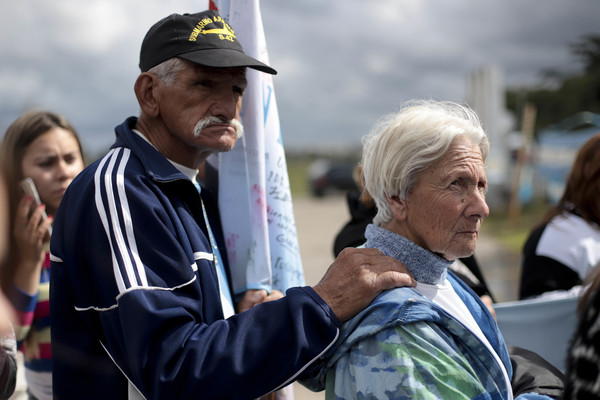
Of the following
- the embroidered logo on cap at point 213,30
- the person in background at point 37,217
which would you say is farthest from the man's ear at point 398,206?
the person in background at point 37,217

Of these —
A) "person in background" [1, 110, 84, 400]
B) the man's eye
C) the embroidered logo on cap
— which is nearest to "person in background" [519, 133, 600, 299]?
the man's eye

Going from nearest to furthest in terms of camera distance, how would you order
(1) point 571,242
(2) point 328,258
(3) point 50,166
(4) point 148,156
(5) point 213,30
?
(4) point 148,156, (5) point 213,30, (3) point 50,166, (1) point 571,242, (2) point 328,258

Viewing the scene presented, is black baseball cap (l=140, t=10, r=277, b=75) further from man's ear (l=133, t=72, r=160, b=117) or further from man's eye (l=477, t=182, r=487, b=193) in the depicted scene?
man's eye (l=477, t=182, r=487, b=193)

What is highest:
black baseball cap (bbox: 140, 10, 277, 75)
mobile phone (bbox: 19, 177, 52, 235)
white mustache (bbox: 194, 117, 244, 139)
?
black baseball cap (bbox: 140, 10, 277, 75)

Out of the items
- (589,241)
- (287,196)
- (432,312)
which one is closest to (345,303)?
(432,312)

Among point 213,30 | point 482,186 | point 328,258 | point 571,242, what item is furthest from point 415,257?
point 328,258

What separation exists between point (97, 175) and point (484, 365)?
132 cm

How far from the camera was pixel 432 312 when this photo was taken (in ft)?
5.16

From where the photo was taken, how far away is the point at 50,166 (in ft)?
8.75

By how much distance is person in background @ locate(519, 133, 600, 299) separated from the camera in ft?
9.91

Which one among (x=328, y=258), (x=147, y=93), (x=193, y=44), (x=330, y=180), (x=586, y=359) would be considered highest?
(x=193, y=44)

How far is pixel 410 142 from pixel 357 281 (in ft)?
1.58

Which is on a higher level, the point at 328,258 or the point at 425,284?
the point at 425,284

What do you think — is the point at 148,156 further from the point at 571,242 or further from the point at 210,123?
the point at 571,242
